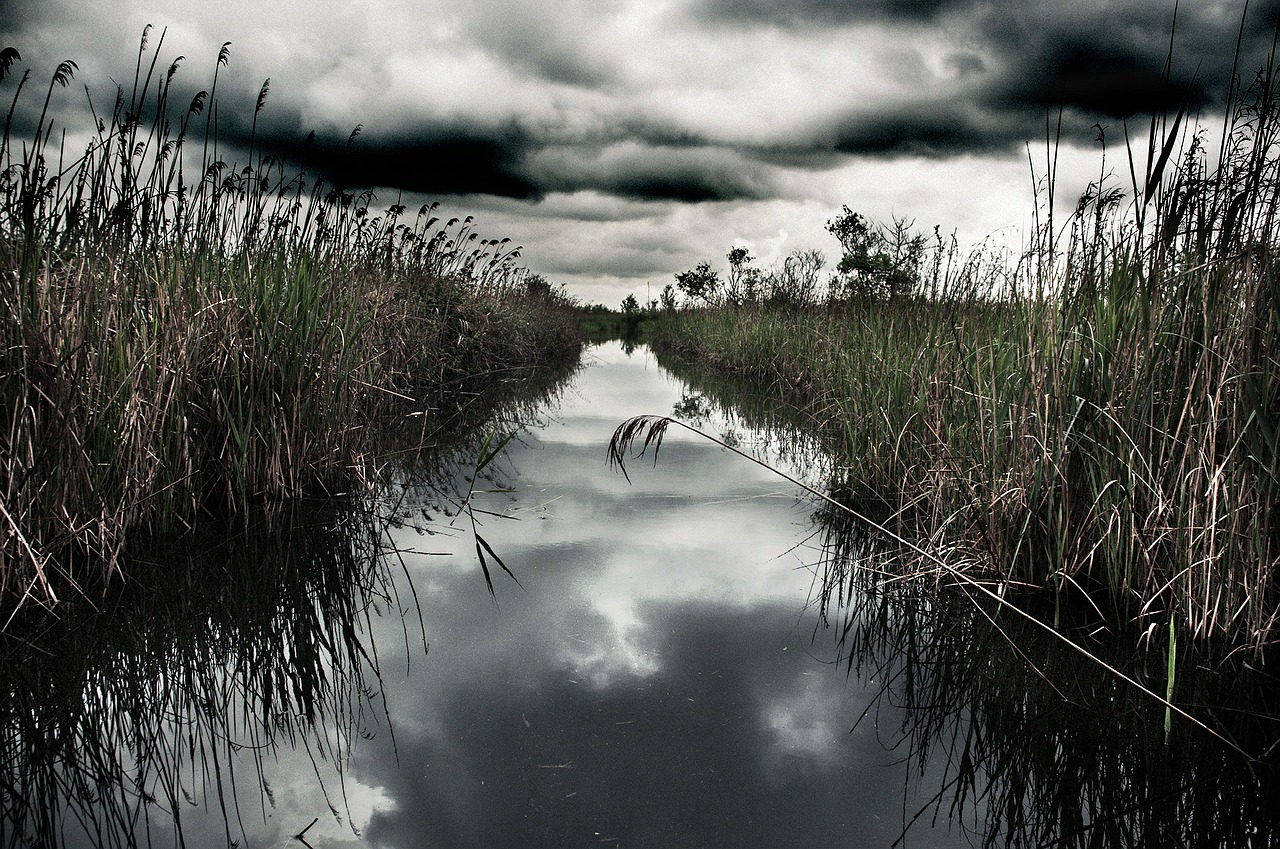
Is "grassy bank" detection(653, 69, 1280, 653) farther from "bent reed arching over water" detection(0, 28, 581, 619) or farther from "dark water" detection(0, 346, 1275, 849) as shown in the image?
"bent reed arching over water" detection(0, 28, 581, 619)

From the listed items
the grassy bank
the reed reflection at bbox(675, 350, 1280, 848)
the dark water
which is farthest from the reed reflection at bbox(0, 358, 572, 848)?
the grassy bank

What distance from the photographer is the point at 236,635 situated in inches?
94.4

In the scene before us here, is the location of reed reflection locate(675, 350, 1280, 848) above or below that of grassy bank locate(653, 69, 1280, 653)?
below

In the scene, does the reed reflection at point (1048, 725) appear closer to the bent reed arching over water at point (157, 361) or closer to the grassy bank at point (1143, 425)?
the grassy bank at point (1143, 425)

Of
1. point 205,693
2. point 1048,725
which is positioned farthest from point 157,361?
point 1048,725

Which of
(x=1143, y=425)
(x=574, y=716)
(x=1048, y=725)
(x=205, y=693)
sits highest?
(x=1143, y=425)

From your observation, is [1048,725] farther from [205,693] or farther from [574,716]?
[205,693]

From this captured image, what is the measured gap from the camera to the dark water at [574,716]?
1558 millimetres

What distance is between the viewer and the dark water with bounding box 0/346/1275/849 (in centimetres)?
156

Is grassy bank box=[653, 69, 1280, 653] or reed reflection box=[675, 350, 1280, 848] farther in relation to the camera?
grassy bank box=[653, 69, 1280, 653]

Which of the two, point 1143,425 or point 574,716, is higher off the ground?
point 1143,425

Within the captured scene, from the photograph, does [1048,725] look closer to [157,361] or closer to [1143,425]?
[1143,425]

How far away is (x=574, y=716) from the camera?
1.98 m

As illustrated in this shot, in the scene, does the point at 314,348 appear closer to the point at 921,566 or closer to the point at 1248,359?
the point at 921,566
